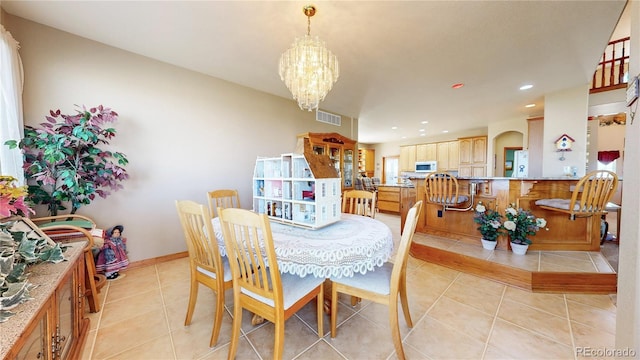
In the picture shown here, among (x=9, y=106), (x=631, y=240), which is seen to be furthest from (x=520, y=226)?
(x=9, y=106)

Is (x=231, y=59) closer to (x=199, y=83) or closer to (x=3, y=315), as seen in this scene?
(x=199, y=83)

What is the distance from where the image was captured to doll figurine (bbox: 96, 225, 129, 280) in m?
2.25

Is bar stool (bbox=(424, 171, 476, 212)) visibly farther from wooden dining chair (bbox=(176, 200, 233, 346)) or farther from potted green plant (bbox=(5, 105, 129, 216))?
potted green plant (bbox=(5, 105, 129, 216))

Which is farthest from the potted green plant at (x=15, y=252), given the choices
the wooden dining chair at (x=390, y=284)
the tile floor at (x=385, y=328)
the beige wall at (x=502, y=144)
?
the beige wall at (x=502, y=144)

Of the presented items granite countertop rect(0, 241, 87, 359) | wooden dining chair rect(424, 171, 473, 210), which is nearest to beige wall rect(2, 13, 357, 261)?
granite countertop rect(0, 241, 87, 359)

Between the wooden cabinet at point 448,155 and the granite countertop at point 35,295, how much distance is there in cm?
810

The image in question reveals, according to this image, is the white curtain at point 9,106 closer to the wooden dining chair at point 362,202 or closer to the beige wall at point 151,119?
the beige wall at point 151,119

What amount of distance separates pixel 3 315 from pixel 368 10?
2611 mm

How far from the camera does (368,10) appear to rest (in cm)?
180

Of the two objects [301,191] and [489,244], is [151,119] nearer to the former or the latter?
[301,191]

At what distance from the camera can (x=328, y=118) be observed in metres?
4.82

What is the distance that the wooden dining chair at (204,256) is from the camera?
4.46 feet

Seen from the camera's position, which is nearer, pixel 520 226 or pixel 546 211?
pixel 520 226

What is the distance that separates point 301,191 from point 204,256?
84cm
